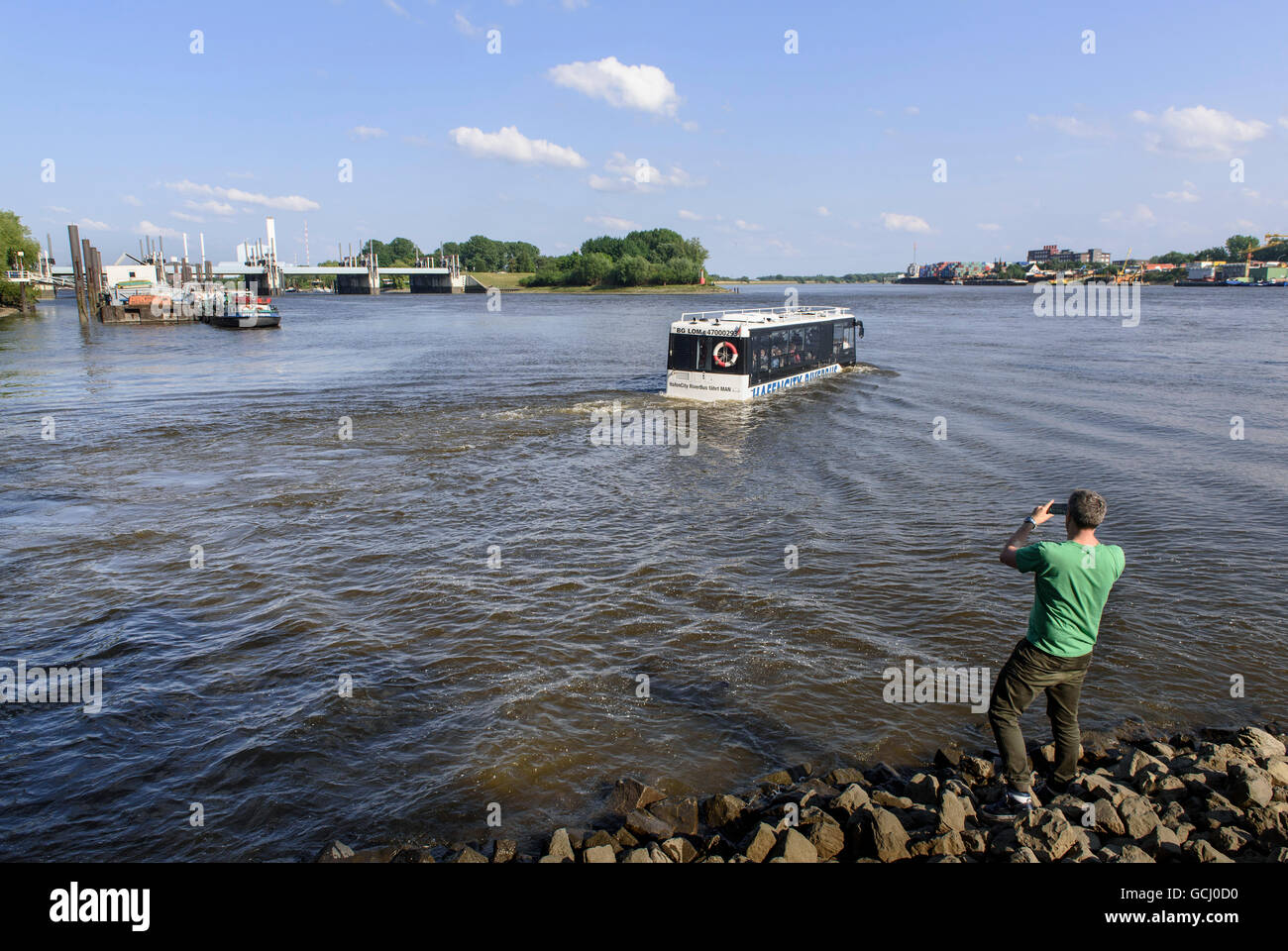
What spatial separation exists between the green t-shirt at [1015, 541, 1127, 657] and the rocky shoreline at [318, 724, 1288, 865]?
123cm

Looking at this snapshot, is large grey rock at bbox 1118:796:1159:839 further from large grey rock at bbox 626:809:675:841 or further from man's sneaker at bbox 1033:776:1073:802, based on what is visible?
large grey rock at bbox 626:809:675:841

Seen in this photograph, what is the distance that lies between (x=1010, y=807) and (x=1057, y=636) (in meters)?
1.43

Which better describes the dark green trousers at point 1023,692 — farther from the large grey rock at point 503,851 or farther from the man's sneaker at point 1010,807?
the large grey rock at point 503,851

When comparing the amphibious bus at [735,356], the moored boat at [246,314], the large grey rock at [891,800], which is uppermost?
the moored boat at [246,314]

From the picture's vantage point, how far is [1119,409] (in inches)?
1058

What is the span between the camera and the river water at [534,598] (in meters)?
7.48

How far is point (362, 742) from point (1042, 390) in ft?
98.5

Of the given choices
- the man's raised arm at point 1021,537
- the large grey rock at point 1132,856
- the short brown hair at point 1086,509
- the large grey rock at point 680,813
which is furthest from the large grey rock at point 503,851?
the short brown hair at point 1086,509

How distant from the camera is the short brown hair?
5.88 m

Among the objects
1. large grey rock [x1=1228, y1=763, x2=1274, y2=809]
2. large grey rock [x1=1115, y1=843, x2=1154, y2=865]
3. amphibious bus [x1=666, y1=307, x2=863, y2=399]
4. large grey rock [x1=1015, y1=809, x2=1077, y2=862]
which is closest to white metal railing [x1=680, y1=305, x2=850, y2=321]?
amphibious bus [x1=666, y1=307, x2=863, y2=399]

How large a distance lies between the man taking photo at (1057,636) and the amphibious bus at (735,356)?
2189cm

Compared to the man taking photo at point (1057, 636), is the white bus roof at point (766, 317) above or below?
above
